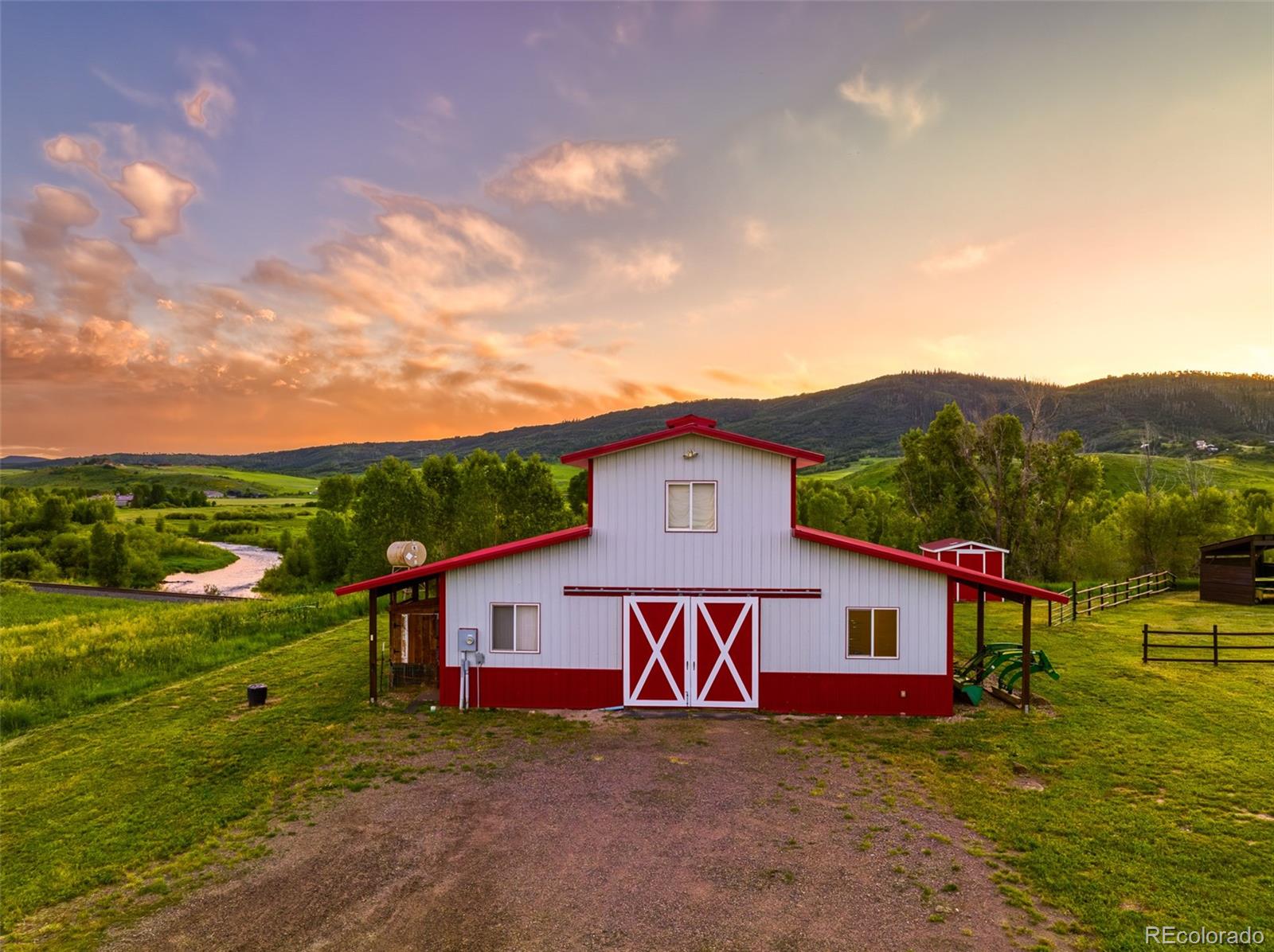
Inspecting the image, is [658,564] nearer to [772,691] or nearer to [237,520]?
[772,691]

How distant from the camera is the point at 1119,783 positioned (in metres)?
10.4

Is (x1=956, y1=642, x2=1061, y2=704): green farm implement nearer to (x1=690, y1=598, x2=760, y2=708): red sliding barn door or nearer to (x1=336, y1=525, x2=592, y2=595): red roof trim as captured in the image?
(x1=690, y1=598, x2=760, y2=708): red sliding barn door

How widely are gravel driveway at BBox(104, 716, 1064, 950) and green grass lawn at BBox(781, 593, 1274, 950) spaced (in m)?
0.84

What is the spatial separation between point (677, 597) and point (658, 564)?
89 centimetres

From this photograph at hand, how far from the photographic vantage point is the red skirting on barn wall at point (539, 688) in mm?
14828

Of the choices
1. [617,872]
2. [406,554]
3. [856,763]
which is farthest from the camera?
[406,554]

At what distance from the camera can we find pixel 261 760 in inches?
468

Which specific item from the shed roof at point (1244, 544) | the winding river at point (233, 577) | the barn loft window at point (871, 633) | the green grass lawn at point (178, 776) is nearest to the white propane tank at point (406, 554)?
the green grass lawn at point (178, 776)

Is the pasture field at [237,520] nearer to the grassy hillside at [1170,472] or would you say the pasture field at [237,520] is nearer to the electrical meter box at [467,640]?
the electrical meter box at [467,640]

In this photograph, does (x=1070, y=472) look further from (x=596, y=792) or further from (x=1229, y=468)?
(x=1229, y=468)

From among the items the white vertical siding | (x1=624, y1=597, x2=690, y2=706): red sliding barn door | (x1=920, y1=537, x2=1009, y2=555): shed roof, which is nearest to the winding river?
the white vertical siding

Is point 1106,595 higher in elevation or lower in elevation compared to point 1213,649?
lower

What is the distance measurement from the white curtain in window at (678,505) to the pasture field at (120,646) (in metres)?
15.5

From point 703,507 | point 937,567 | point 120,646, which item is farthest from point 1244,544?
point 120,646
